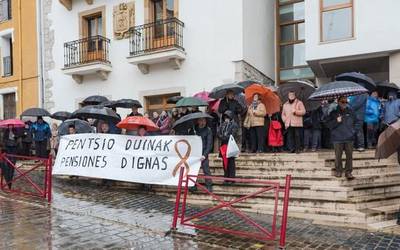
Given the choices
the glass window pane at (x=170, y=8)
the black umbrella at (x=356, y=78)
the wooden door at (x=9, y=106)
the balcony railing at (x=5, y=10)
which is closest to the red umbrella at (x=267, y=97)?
the black umbrella at (x=356, y=78)

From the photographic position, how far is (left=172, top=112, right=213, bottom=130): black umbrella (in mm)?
8750

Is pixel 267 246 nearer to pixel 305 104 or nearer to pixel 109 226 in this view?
pixel 109 226

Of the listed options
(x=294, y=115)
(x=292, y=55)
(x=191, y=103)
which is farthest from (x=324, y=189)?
(x=292, y=55)

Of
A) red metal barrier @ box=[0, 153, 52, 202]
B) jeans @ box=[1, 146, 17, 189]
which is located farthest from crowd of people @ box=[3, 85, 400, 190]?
red metal barrier @ box=[0, 153, 52, 202]

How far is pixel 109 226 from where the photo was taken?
718 centimetres

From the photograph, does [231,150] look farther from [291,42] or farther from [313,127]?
[291,42]

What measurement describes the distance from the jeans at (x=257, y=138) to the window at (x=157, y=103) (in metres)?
5.50

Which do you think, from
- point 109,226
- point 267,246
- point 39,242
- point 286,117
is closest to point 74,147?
point 109,226

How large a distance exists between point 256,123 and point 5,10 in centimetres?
1679

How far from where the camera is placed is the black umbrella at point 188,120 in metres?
8.75

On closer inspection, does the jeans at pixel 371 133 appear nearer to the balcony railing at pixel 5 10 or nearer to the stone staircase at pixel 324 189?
the stone staircase at pixel 324 189

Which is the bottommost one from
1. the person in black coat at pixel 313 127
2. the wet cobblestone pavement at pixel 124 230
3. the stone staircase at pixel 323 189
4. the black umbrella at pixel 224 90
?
the wet cobblestone pavement at pixel 124 230

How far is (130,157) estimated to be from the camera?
371 inches

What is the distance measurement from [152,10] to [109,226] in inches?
437
